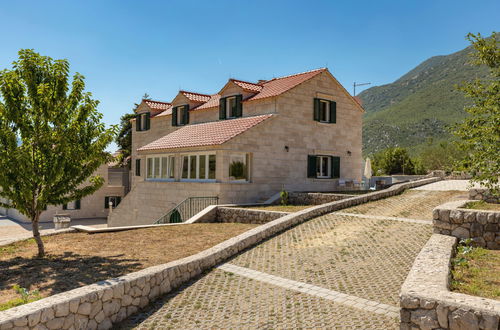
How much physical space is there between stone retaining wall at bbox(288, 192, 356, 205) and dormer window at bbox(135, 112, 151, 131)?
18.0 meters

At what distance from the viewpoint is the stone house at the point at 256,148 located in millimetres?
20781

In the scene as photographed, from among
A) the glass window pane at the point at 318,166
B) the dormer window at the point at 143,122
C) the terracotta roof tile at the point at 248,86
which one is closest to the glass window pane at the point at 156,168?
the terracotta roof tile at the point at 248,86

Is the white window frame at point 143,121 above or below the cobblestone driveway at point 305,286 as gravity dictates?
above

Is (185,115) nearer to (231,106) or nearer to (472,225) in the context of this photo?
(231,106)

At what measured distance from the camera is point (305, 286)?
306 inches

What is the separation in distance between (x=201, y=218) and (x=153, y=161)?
33.7 ft

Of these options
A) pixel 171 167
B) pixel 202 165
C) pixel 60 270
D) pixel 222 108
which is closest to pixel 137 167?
pixel 171 167

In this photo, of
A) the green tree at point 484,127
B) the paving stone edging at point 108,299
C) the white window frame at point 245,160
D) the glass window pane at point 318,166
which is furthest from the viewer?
the glass window pane at point 318,166

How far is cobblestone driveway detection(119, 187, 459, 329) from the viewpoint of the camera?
6398 millimetres

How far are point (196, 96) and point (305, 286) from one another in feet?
82.0

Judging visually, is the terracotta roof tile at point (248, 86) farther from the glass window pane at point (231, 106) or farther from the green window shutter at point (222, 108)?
the green window shutter at point (222, 108)

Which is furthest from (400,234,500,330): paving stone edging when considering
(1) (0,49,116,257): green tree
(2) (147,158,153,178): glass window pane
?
(2) (147,158,153,178): glass window pane

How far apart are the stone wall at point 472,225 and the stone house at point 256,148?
1159cm

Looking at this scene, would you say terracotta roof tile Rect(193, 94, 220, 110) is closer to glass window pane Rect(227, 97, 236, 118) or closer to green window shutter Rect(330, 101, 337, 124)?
glass window pane Rect(227, 97, 236, 118)
